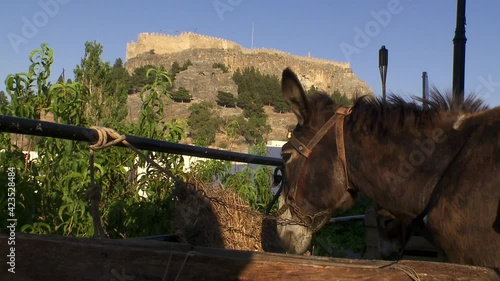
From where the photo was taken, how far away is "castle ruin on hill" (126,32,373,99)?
337 ft

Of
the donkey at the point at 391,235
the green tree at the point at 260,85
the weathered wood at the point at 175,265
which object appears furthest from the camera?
the green tree at the point at 260,85

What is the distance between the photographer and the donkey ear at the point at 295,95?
3.48 meters

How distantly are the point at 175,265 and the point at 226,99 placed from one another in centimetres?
9323

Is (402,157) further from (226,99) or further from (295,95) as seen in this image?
(226,99)

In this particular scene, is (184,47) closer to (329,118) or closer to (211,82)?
(211,82)

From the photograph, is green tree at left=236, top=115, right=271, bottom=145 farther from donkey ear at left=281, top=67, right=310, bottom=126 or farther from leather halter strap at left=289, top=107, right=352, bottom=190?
leather halter strap at left=289, top=107, right=352, bottom=190

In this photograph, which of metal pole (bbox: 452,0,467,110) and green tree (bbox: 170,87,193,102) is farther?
green tree (bbox: 170,87,193,102)

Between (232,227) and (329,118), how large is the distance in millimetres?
1427

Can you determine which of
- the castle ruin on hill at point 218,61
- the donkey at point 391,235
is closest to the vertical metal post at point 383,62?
the donkey at point 391,235

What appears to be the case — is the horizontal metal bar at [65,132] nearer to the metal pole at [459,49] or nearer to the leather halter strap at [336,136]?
the leather halter strap at [336,136]

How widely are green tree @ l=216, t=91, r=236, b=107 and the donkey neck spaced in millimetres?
90719

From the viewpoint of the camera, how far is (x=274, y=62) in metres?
113

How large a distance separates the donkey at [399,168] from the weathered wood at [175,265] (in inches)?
29.4

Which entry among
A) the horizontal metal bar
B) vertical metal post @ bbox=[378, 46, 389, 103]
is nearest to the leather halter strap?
the horizontal metal bar
